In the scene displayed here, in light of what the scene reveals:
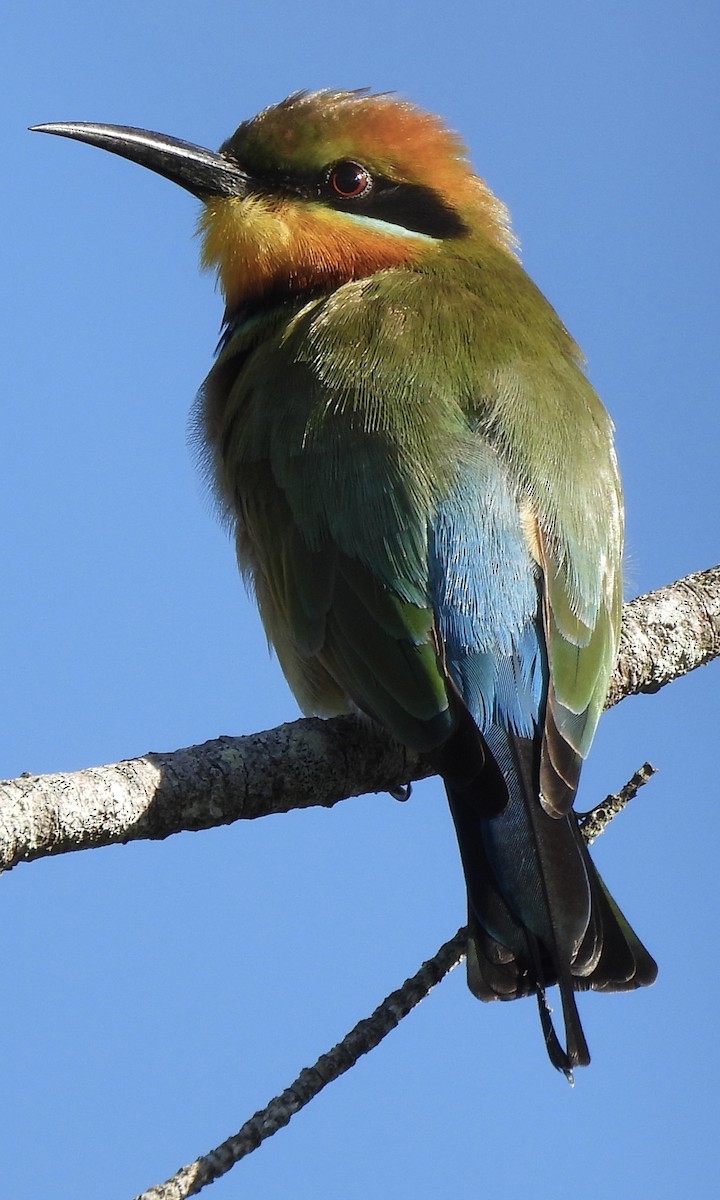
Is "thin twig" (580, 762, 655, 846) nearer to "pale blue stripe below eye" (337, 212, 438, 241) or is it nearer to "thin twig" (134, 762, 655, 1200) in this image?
"thin twig" (134, 762, 655, 1200)

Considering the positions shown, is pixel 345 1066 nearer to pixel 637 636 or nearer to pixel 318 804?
pixel 318 804

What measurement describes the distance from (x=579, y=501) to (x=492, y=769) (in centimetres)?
68

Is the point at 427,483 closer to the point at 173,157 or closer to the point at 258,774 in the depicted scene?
the point at 258,774

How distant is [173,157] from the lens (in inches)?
137

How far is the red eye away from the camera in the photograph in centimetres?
341

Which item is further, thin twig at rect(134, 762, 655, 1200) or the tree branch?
the tree branch

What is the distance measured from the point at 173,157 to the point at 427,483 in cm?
132

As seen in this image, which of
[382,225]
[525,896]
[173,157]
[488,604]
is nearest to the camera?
[525,896]

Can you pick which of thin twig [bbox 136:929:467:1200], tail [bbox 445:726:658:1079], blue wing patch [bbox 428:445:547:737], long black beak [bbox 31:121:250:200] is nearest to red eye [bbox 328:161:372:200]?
long black beak [bbox 31:121:250:200]

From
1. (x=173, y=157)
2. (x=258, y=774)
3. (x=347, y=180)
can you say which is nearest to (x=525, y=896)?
(x=258, y=774)

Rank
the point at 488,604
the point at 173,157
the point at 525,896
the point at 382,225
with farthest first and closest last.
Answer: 1. the point at 173,157
2. the point at 382,225
3. the point at 488,604
4. the point at 525,896

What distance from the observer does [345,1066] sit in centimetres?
209

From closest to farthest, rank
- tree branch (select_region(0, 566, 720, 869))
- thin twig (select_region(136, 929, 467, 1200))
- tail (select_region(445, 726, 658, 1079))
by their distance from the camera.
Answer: thin twig (select_region(136, 929, 467, 1200))
tree branch (select_region(0, 566, 720, 869))
tail (select_region(445, 726, 658, 1079))

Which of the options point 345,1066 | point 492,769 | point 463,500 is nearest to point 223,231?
point 463,500
